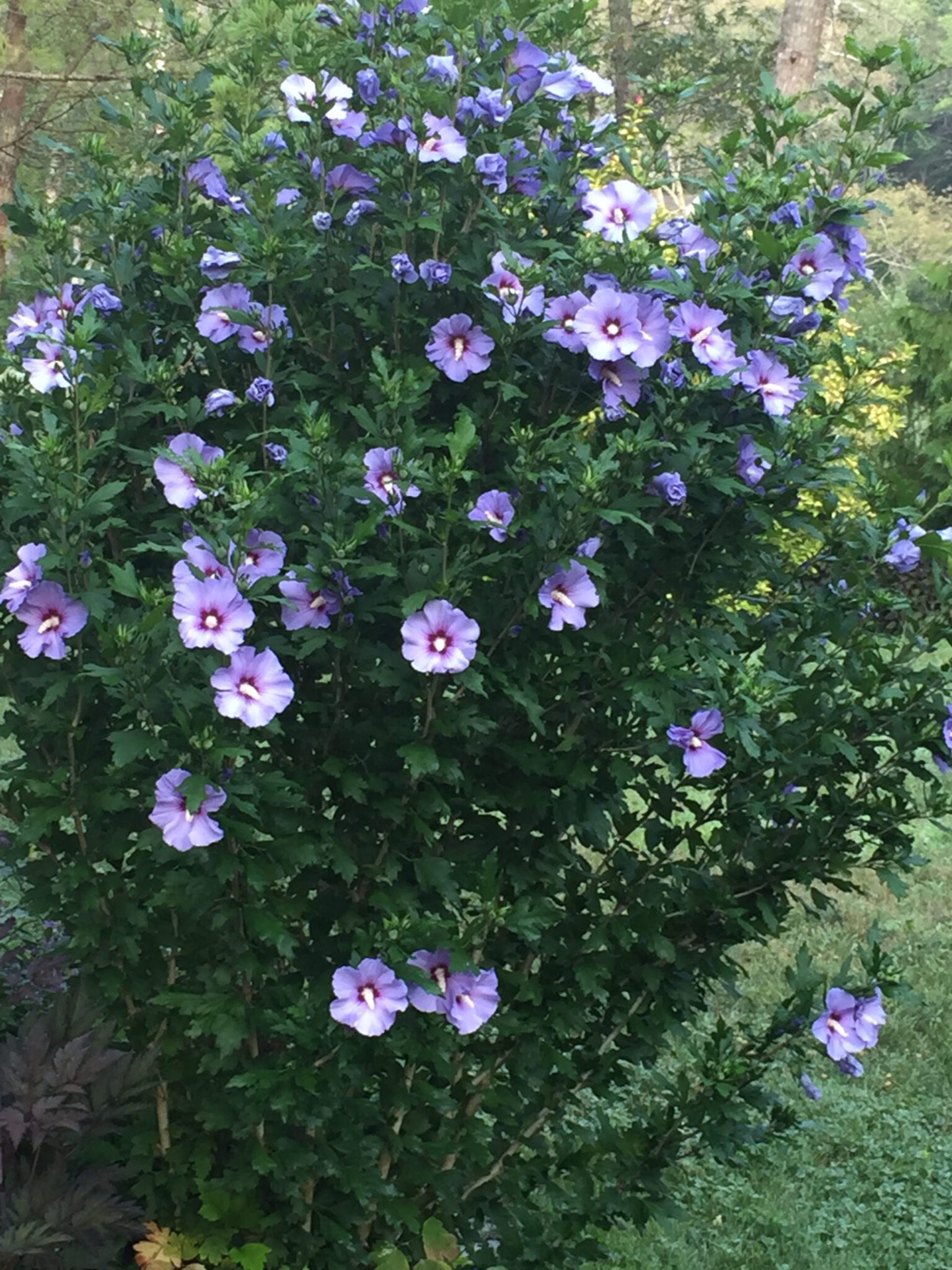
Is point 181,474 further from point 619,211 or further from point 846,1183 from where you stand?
point 846,1183

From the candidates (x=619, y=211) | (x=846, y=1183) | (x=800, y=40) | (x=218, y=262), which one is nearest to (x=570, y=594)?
(x=619, y=211)

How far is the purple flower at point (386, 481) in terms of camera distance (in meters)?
2.01

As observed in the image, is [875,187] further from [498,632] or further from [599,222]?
[498,632]

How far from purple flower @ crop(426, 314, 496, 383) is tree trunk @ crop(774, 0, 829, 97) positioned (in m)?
10.9

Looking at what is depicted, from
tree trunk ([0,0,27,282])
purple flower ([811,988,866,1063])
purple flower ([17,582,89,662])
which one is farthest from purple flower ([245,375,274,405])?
tree trunk ([0,0,27,282])

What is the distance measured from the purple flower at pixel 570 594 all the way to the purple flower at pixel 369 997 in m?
0.62

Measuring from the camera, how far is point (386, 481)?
206 cm

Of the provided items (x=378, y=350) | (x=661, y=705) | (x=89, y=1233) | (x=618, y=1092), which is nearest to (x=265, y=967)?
(x=89, y=1233)

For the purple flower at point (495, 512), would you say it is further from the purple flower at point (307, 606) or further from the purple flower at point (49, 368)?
the purple flower at point (49, 368)

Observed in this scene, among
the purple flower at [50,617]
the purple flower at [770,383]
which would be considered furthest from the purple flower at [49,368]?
the purple flower at [770,383]

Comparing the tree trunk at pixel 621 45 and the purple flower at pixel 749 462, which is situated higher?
the purple flower at pixel 749 462

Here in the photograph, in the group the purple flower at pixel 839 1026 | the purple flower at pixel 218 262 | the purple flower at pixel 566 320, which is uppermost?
the purple flower at pixel 566 320

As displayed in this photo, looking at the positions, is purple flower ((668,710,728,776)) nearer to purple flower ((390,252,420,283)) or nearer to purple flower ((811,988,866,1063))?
purple flower ((811,988,866,1063))

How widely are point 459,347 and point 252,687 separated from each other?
2.32 ft
